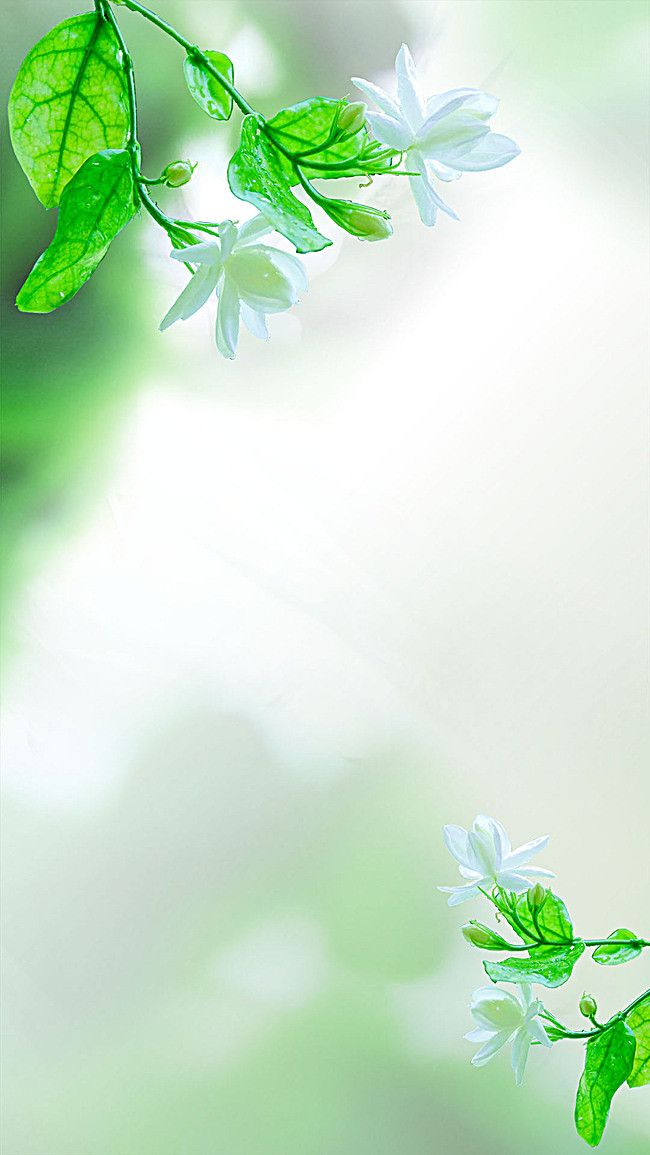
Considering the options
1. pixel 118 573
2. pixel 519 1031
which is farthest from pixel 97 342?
pixel 519 1031

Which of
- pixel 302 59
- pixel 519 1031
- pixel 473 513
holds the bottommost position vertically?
pixel 519 1031

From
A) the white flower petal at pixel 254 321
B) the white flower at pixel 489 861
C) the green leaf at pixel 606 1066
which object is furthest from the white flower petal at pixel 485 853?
the white flower petal at pixel 254 321

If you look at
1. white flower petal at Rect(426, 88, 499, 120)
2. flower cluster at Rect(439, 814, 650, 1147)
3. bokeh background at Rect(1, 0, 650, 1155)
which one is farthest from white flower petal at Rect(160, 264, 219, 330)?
bokeh background at Rect(1, 0, 650, 1155)

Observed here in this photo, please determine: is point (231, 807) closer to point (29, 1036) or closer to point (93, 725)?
point (93, 725)

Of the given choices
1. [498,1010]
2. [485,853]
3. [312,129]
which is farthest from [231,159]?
[498,1010]

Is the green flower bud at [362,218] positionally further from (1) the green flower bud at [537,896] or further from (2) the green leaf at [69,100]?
(1) the green flower bud at [537,896]

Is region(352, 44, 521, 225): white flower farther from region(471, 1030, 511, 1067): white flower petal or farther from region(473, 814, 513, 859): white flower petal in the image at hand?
region(471, 1030, 511, 1067): white flower petal
